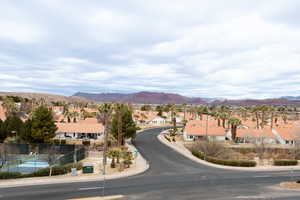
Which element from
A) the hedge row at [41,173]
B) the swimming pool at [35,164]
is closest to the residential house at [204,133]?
the swimming pool at [35,164]

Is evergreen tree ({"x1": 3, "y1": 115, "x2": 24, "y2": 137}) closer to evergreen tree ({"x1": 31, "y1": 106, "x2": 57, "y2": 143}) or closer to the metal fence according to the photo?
evergreen tree ({"x1": 31, "y1": 106, "x2": 57, "y2": 143})

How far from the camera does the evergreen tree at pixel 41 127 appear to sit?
52938 millimetres

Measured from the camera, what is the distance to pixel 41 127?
53.7 meters

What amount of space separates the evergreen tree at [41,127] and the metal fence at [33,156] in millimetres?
5163

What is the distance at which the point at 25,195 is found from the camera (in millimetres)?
23828

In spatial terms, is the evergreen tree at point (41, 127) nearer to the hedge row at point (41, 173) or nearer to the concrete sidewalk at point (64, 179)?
the hedge row at point (41, 173)

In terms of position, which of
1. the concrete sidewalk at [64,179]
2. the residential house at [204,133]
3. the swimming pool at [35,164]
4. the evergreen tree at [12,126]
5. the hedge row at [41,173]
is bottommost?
the swimming pool at [35,164]

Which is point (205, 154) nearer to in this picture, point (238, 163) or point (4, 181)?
point (238, 163)

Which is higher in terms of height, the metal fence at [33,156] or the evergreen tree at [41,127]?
the evergreen tree at [41,127]

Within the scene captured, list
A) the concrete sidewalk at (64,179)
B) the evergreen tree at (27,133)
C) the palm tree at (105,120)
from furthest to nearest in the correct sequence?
the evergreen tree at (27,133)
the palm tree at (105,120)
the concrete sidewalk at (64,179)

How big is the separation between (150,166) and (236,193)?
17.1m

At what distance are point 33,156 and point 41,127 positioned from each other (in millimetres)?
8871

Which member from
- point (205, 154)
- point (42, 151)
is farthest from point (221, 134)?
point (42, 151)

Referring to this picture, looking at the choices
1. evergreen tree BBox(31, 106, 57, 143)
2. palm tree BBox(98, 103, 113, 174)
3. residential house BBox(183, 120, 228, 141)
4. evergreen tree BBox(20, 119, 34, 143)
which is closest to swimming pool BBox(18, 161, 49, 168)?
evergreen tree BBox(31, 106, 57, 143)
